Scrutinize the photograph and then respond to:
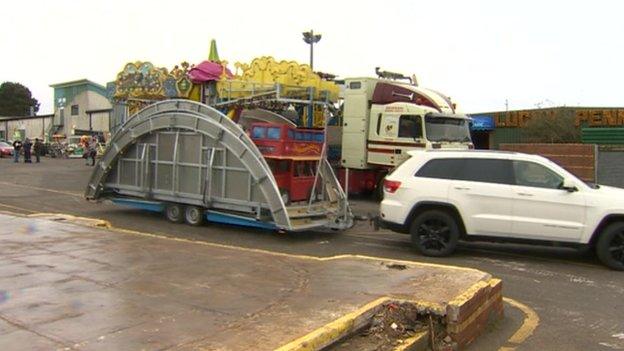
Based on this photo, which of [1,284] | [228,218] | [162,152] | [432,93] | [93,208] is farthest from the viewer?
[432,93]

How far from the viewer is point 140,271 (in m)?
6.70

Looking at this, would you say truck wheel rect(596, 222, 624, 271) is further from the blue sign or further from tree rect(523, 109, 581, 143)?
the blue sign

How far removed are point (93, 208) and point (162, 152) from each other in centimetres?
396

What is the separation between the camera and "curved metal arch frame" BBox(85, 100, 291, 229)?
11.7 m

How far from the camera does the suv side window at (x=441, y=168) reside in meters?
10.4

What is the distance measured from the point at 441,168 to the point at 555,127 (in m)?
22.3

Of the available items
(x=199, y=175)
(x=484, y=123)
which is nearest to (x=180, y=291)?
(x=199, y=175)

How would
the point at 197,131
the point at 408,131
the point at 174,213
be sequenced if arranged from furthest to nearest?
the point at 408,131 < the point at 174,213 < the point at 197,131

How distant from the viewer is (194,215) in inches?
530

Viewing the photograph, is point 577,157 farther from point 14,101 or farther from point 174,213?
point 14,101

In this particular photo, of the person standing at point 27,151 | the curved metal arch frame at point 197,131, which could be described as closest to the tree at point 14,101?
the person standing at point 27,151

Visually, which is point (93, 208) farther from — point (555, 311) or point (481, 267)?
point (555, 311)

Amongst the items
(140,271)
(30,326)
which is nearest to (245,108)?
(140,271)

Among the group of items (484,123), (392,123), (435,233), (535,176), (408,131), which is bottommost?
(435,233)
